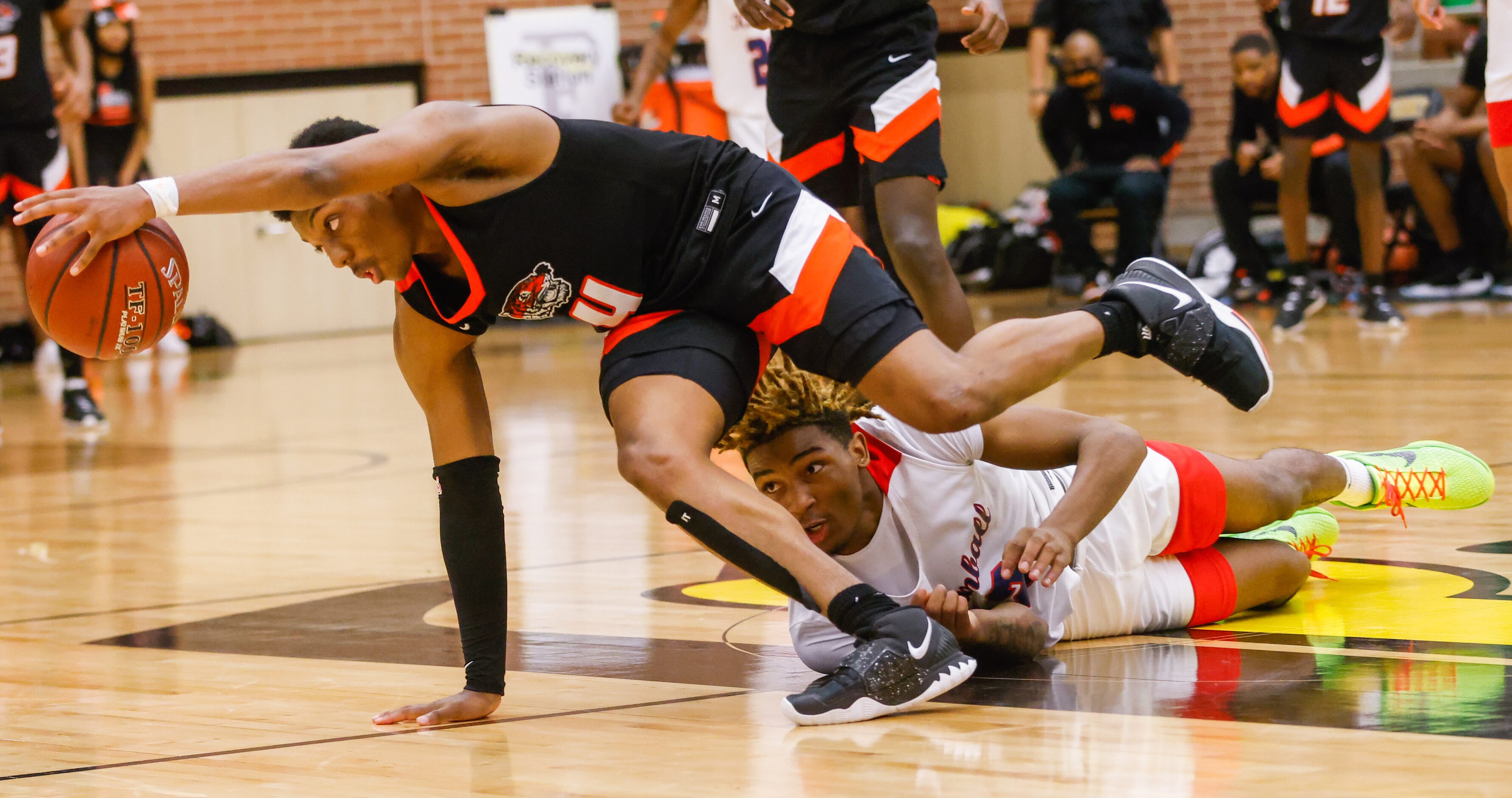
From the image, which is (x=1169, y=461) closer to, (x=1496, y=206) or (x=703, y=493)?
(x=703, y=493)

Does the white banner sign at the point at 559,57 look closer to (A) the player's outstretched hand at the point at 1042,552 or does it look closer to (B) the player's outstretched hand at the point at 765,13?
(B) the player's outstretched hand at the point at 765,13

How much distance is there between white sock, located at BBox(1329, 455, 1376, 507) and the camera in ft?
11.1

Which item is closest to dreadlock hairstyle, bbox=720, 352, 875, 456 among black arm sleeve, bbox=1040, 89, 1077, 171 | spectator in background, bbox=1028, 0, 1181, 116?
spectator in background, bbox=1028, 0, 1181, 116

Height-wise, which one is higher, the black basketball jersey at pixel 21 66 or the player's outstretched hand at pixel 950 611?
the player's outstretched hand at pixel 950 611

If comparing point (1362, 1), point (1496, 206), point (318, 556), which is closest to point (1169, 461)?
point (318, 556)

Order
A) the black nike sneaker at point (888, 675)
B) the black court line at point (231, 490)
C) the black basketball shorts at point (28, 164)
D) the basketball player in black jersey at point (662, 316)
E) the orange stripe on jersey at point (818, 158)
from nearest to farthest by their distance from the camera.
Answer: the black nike sneaker at point (888, 675)
the basketball player in black jersey at point (662, 316)
the orange stripe on jersey at point (818, 158)
the black court line at point (231, 490)
the black basketball shorts at point (28, 164)

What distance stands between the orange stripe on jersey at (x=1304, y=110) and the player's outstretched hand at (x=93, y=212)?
6486 millimetres

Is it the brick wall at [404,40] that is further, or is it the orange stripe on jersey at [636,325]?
the brick wall at [404,40]

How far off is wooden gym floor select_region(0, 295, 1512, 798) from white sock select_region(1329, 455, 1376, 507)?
A: 138 millimetres

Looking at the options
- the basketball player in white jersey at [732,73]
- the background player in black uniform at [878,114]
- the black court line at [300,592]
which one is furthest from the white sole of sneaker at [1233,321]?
the basketball player in white jersey at [732,73]

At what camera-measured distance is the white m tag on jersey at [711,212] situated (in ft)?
9.29

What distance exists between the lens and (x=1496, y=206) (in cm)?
904

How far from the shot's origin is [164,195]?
7.58 ft

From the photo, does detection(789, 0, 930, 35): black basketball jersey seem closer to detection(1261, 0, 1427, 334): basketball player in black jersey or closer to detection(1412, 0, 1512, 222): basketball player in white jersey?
detection(1412, 0, 1512, 222): basketball player in white jersey
